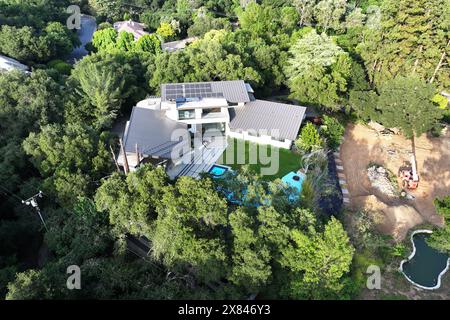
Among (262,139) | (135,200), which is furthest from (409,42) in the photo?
(135,200)

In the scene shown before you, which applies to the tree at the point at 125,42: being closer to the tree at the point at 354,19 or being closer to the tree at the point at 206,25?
the tree at the point at 206,25

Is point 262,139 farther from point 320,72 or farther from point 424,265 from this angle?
point 424,265

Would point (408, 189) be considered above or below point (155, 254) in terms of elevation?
below

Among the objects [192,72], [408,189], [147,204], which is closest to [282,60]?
[192,72]

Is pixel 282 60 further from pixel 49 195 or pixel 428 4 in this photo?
pixel 49 195

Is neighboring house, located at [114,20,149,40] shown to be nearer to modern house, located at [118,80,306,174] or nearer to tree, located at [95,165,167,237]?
modern house, located at [118,80,306,174]
